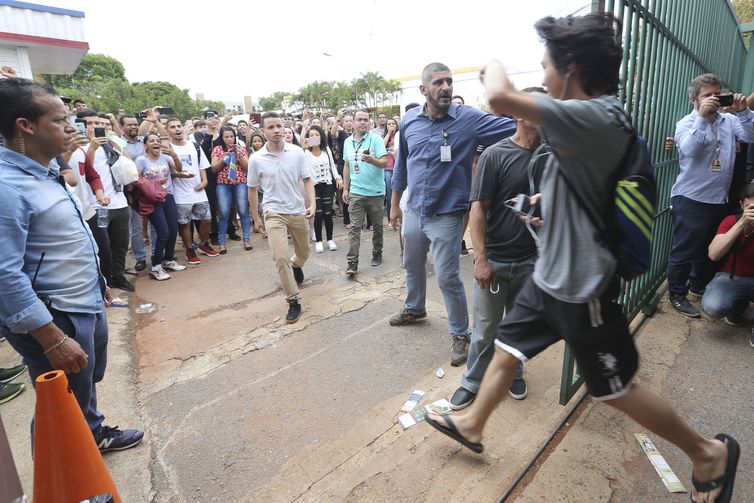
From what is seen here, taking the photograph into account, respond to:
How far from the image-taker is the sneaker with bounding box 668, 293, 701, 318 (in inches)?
146

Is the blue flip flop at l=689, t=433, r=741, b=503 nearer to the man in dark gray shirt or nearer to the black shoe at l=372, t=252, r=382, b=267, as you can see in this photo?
the man in dark gray shirt

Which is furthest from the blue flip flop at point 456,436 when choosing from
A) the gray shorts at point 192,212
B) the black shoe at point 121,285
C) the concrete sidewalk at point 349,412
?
the gray shorts at point 192,212

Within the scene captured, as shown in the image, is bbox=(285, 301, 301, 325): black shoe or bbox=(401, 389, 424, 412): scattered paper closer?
bbox=(401, 389, 424, 412): scattered paper

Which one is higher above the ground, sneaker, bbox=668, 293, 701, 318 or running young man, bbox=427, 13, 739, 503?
running young man, bbox=427, 13, 739, 503

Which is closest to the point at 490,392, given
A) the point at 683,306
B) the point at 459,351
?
the point at 459,351

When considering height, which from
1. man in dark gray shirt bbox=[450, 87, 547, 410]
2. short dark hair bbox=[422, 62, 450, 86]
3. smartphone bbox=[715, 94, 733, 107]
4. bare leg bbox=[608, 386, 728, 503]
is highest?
short dark hair bbox=[422, 62, 450, 86]

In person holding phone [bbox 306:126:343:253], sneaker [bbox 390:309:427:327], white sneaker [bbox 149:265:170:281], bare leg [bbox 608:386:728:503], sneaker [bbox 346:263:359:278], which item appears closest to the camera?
bare leg [bbox 608:386:728:503]

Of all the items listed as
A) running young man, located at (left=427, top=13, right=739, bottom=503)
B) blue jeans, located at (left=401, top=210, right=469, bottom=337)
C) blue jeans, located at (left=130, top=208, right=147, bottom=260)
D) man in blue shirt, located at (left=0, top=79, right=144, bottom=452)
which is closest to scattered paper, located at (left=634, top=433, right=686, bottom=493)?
running young man, located at (left=427, top=13, right=739, bottom=503)

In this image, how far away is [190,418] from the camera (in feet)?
9.19

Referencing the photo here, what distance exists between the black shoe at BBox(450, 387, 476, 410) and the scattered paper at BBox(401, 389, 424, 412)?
255mm

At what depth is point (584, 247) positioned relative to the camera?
162 centimetres

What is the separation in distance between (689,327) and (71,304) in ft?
14.3

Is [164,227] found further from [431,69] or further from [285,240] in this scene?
[431,69]

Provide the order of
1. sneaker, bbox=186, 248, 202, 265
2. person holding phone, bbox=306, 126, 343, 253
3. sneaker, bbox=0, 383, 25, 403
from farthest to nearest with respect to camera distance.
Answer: person holding phone, bbox=306, 126, 343, 253 → sneaker, bbox=186, 248, 202, 265 → sneaker, bbox=0, 383, 25, 403
